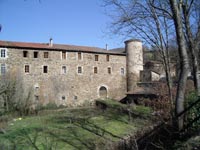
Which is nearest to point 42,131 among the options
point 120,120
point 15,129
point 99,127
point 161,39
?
point 15,129

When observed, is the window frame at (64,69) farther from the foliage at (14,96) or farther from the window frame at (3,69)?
the window frame at (3,69)

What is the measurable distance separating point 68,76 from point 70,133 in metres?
18.9

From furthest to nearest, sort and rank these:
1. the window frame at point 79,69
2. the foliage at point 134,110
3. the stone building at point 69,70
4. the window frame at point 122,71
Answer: the window frame at point 122,71 → the window frame at point 79,69 → the stone building at point 69,70 → the foliage at point 134,110

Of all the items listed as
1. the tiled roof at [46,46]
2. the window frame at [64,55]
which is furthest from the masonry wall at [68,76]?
the tiled roof at [46,46]

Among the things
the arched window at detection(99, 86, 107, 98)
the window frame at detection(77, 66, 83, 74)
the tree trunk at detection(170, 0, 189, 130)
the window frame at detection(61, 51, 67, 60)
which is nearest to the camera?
the tree trunk at detection(170, 0, 189, 130)

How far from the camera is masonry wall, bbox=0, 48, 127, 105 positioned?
A: 34125 millimetres

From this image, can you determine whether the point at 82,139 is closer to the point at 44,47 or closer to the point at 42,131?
the point at 42,131

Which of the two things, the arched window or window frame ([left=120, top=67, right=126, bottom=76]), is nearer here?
the arched window

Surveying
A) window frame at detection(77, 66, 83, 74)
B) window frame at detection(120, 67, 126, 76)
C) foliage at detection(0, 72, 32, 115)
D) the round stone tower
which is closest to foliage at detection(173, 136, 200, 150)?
foliage at detection(0, 72, 32, 115)

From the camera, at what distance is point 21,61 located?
1340 inches

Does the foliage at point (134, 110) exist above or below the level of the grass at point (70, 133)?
above

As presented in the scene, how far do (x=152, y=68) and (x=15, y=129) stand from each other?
3007 centimetres

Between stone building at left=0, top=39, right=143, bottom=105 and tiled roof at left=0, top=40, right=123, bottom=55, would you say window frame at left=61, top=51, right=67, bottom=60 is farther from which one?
tiled roof at left=0, top=40, right=123, bottom=55

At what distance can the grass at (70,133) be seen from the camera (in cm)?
1551
